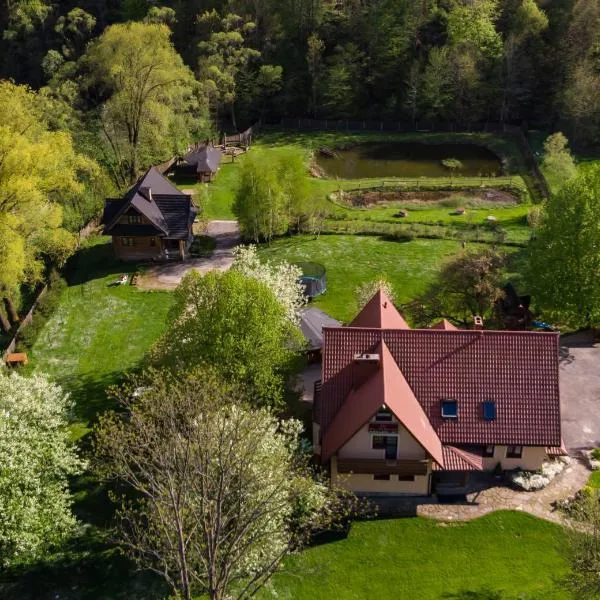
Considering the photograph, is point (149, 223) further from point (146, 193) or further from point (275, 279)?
point (275, 279)

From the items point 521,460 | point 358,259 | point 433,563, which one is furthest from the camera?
point 358,259

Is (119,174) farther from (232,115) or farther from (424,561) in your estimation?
(424,561)

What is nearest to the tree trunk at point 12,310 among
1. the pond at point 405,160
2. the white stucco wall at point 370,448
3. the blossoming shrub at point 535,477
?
the white stucco wall at point 370,448

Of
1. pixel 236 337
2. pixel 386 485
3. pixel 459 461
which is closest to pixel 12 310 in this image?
pixel 236 337

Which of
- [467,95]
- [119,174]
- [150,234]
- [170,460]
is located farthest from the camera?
[467,95]

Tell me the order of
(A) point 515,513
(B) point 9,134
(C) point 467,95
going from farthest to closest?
(C) point 467,95 < (B) point 9,134 < (A) point 515,513

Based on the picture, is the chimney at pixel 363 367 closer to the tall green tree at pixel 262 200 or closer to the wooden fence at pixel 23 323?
the wooden fence at pixel 23 323

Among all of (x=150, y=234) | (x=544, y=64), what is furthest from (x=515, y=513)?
(x=544, y=64)
